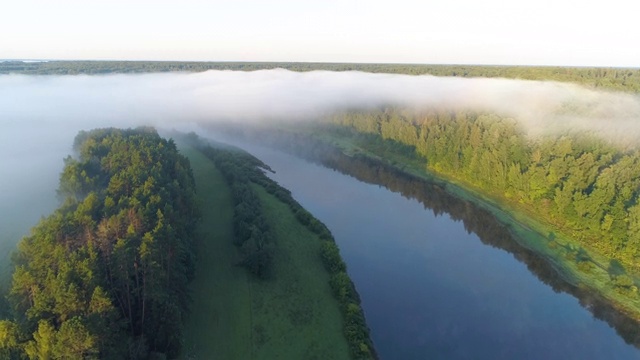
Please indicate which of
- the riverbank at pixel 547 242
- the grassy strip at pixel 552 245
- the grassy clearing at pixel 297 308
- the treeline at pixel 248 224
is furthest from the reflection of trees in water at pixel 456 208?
the treeline at pixel 248 224

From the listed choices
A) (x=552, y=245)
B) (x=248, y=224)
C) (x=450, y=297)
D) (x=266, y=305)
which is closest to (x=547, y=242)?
(x=552, y=245)

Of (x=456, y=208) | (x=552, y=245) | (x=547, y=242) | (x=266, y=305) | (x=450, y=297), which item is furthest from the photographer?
(x=456, y=208)

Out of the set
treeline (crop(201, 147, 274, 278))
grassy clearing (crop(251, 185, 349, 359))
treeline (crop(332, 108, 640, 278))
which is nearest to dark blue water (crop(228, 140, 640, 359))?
grassy clearing (crop(251, 185, 349, 359))

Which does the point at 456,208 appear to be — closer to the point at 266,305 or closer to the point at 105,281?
the point at 266,305

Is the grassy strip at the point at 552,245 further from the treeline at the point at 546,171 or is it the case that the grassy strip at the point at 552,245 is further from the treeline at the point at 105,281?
the treeline at the point at 105,281

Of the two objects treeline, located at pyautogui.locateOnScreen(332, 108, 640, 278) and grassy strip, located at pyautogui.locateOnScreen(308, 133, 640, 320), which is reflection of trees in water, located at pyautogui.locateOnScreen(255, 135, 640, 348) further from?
treeline, located at pyautogui.locateOnScreen(332, 108, 640, 278)
